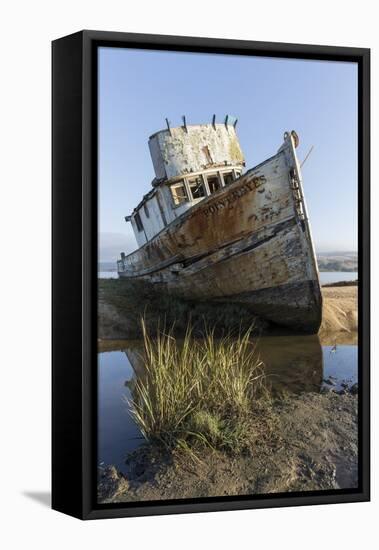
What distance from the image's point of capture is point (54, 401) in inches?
275

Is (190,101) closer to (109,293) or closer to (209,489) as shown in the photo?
(109,293)

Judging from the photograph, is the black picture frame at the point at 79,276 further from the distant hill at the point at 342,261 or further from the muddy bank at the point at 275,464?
the distant hill at the point at 342,261

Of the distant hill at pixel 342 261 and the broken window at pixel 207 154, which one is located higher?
the broken window at pixel 207 154

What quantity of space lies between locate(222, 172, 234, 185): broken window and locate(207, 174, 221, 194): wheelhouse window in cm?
5

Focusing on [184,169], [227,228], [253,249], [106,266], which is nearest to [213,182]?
[184,169]

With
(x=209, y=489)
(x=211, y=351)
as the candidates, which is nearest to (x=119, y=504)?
(x=209, y=489)

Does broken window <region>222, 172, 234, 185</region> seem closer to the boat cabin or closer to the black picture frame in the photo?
the boat cabin

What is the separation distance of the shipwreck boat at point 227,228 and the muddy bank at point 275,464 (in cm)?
68

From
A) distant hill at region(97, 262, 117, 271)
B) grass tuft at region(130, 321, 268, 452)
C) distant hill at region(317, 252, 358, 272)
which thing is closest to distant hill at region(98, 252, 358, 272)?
distant hill at region(317, 252, 358, 272)

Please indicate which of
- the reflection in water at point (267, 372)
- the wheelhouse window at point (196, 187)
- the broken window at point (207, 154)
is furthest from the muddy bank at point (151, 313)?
the broken window at point (207, 154)

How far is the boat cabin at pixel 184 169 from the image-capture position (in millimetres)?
7168

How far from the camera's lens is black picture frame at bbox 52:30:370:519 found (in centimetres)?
667

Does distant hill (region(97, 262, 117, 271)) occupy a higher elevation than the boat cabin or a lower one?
lower

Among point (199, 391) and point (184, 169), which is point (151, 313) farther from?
point (184, 169)
